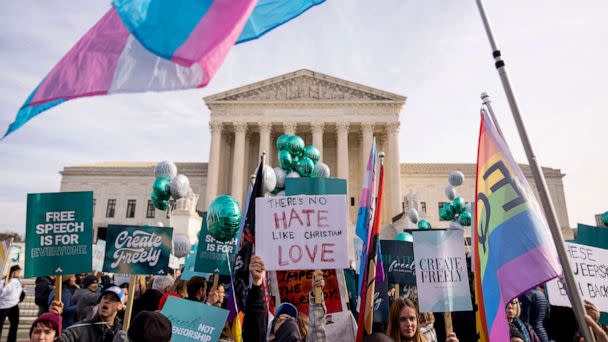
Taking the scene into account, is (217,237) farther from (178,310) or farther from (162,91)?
(162,91)

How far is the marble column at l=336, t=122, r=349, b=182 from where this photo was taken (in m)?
37.5

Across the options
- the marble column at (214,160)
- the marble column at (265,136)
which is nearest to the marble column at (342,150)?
the marble column at (265,136)

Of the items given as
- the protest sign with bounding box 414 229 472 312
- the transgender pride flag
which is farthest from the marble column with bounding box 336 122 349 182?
the transgender pride flag

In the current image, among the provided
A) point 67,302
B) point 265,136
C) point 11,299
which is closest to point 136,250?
point 67,302

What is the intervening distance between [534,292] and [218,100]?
3782 centimetres

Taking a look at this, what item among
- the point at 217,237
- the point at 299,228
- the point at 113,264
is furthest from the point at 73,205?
the point at 299,228

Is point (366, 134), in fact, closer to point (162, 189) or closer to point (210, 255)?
point (162, 189)

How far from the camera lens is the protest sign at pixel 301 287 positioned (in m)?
4.09

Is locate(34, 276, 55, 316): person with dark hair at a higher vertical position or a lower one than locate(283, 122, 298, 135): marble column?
lower

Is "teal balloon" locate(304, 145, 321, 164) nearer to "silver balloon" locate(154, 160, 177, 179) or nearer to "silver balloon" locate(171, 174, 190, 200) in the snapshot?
"silver balloon" locate(171, 174, 190, 200)

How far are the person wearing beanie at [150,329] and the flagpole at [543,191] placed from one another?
2.62 metres

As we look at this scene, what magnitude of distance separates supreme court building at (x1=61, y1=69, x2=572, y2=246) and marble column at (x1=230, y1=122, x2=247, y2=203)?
0.09 metres

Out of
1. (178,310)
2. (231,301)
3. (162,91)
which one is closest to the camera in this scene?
(162,91)

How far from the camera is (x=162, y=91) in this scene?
2.34m
